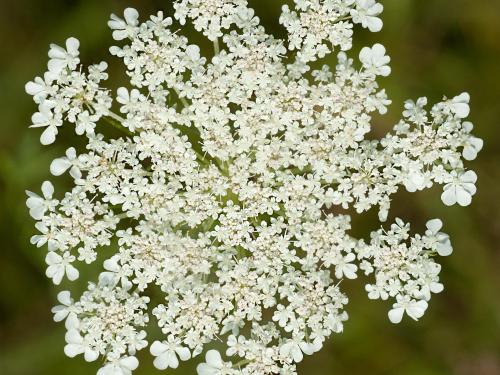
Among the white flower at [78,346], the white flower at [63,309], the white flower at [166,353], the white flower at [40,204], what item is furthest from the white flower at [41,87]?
the white flower at [166,353]

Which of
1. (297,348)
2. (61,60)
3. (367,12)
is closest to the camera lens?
(297,348)

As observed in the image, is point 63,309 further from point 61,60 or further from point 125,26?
point 125,26

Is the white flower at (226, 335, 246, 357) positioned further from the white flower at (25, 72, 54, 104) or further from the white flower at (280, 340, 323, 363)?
the white flower at (25, 72, 54, 104)

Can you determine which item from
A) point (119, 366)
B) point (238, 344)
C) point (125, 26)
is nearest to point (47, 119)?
point (125, 26)

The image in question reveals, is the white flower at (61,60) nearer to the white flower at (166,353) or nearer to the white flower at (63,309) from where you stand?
the white flower at (63,309)

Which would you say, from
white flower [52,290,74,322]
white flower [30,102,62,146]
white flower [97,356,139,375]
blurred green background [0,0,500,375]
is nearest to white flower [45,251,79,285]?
white flower [52,290,74,322]
